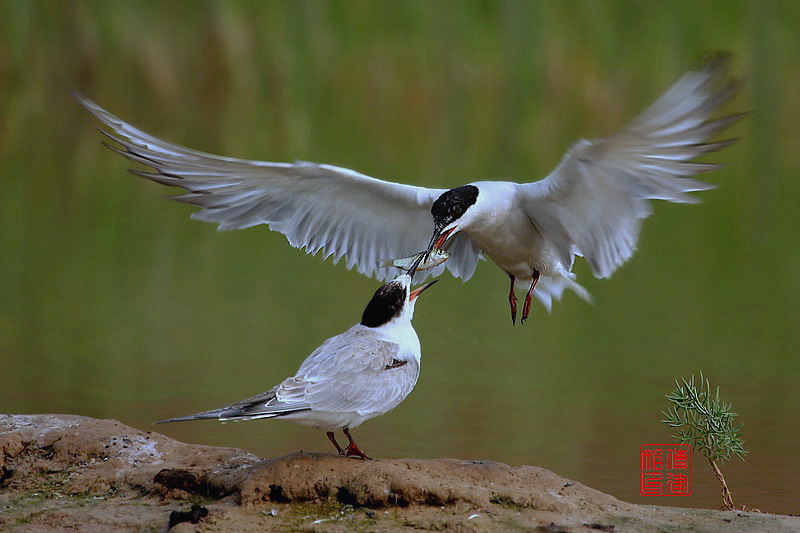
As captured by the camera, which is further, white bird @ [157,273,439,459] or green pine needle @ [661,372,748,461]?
green pine needle @ [661,372,748,461]

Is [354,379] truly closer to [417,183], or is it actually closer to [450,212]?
[450,212]

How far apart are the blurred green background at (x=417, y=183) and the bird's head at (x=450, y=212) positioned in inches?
60.6

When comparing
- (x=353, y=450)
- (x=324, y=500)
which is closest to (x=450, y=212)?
(x=353, y=450)

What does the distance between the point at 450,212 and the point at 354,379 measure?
1567mm

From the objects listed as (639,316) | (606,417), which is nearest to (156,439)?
(606,417)

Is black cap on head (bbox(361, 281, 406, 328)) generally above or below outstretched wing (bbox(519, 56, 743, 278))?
below

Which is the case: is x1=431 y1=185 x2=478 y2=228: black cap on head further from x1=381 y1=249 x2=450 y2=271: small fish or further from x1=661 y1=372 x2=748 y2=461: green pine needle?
x1=661 y1=372 x2=748 y2=461: green pine needle

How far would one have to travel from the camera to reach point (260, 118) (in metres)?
33.2

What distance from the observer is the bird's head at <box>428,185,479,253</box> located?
670cm

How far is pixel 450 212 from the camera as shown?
6703 millimetres

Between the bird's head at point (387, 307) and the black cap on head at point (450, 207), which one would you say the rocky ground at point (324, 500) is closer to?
the bird's head at point (387, 307)

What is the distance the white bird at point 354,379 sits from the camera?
526 centimetres

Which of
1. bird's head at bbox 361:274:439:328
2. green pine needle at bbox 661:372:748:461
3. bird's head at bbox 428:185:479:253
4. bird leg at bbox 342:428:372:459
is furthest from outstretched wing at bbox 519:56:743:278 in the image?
bird leg at bbox 342:428:372:459

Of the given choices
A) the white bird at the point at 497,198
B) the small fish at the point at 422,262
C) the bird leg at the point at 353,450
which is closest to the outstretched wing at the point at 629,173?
the white bird at the point at 497,198
